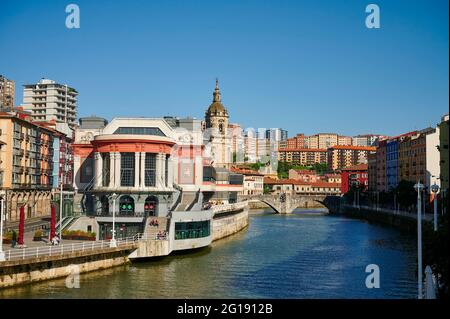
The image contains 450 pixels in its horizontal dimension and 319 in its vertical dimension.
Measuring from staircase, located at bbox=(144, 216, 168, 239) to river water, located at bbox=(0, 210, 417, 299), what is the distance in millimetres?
2940

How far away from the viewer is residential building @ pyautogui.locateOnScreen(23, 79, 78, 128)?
593ft

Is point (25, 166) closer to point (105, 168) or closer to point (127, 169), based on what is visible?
point (105, 168)

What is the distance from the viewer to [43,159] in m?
98.6

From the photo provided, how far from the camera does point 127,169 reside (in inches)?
2645

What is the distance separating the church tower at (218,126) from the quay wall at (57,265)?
143792mm

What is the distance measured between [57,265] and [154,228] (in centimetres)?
1665

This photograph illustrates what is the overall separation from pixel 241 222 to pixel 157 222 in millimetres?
39189

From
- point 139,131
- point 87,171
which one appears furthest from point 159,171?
point 87,171

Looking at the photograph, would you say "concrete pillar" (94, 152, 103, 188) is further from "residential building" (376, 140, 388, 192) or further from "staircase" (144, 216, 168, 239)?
"residential building" (376, 140, 388, 192)

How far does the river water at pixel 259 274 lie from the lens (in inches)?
1522

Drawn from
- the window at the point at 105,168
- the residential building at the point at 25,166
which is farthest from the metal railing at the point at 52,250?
the residential building at the point at 25,166

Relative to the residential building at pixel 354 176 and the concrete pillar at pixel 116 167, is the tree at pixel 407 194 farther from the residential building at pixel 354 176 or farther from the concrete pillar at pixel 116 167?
the residential building at pixel 354 176
